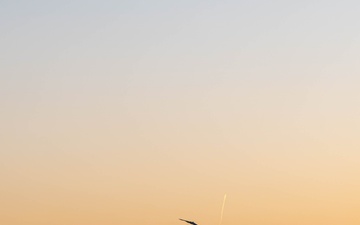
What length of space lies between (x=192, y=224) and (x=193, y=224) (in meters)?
0.59

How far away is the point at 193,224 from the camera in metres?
62.5

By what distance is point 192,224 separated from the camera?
6300cm

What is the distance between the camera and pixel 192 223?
62594 millimetres

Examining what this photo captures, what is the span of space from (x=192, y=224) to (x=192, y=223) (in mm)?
652

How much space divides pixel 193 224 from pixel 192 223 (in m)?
0.40
